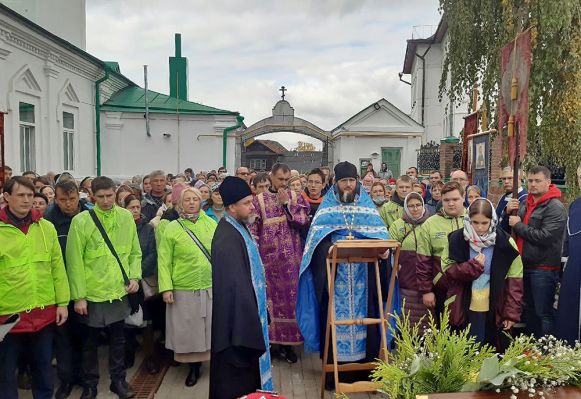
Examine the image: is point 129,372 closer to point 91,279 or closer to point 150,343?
point 150,343

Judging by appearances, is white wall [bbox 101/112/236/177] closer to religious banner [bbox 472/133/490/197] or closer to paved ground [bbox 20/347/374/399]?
religious banner [bbox 472/133/490/197]

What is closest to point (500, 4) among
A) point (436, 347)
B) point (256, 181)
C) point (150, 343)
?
point (256, 181)

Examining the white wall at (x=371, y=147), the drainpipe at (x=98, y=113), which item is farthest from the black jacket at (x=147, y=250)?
the white wall at (x=371, y=147)

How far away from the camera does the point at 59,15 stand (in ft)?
51.8

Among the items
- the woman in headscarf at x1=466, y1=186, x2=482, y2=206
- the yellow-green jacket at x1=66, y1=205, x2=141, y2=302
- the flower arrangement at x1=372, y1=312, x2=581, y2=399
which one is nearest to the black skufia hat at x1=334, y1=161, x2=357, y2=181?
the yellow-green jacket at x1=66, y1=205, x2=141, y2=302

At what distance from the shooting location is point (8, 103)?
10906mm

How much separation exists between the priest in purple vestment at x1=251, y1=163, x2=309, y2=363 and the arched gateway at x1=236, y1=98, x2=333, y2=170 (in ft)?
42.8

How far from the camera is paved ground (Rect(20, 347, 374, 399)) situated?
15.4ft

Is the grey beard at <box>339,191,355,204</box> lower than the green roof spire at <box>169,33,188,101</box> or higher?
lower

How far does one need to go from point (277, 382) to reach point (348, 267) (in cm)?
128

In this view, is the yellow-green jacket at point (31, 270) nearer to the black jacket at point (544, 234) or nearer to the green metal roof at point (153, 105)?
the black jacket at point (544, 234)

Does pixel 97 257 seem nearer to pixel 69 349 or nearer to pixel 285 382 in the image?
pixel 69 349

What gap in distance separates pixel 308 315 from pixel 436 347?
8.74ft

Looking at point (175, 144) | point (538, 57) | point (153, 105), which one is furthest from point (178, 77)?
point (538, 57)
